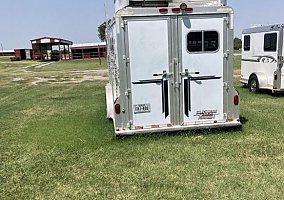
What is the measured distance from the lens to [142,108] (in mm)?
6246

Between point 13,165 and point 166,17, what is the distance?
359 centimetres

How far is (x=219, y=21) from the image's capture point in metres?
6.07

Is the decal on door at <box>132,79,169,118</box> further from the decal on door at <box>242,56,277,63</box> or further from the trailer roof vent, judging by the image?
the decal on door at <box>242,56,277,63</box>

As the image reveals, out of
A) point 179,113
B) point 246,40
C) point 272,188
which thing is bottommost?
point 272,188

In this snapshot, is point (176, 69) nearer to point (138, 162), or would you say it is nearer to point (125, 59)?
point (125, 59)

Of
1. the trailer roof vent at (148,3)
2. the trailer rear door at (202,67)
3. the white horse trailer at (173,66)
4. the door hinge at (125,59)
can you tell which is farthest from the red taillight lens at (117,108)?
the trailer roof vent at (148,3)

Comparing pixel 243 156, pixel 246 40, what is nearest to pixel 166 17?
pixel 243 156

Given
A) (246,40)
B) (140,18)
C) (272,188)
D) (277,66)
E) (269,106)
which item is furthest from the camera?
(246,40)

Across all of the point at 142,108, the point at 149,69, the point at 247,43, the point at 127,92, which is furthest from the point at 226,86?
the point at 247,43

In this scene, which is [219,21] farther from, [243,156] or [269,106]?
[269,106]

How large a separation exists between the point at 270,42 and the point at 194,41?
600 cm

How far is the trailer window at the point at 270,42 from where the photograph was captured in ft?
35.5

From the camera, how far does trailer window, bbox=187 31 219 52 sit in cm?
609

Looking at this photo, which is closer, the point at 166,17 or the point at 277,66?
the point at 166,17
